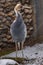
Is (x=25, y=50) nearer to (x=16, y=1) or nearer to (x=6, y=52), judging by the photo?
(x=6, y=52)

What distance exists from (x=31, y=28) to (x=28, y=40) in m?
0.27

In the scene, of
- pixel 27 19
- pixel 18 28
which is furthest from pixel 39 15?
pixel 18 28

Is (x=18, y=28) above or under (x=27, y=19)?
above

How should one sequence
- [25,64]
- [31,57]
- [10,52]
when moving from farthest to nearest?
[10,52]
[31,57]
[25,64]

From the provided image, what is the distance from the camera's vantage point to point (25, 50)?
17.7ft

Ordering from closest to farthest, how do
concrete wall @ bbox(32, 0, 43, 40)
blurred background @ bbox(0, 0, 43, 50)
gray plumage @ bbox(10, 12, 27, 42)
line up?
gray plumage @ bbox(10, 12, 27, 42) < blurred background @ bbox(0, 0, 43, 50) < concrete wall @ bbox(32, 0, 43, 40)

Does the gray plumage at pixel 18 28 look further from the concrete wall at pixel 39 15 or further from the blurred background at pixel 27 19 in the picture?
the concrete wall at pixel 39 15

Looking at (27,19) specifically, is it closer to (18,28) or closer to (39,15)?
(39,15)

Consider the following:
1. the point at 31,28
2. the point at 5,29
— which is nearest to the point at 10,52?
the point at 5,29

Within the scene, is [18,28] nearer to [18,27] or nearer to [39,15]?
[18,27]

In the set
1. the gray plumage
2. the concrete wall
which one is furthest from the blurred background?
the gray plumage

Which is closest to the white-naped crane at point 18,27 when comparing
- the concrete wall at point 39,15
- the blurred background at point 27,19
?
the blurred background at point 27,19

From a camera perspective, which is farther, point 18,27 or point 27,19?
point 27,19

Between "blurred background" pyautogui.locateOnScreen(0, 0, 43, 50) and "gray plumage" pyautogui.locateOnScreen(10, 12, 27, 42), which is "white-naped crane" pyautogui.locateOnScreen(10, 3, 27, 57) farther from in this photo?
"blurred background" pyautogui.locateOnScreen(0, 0, 43, 50)
